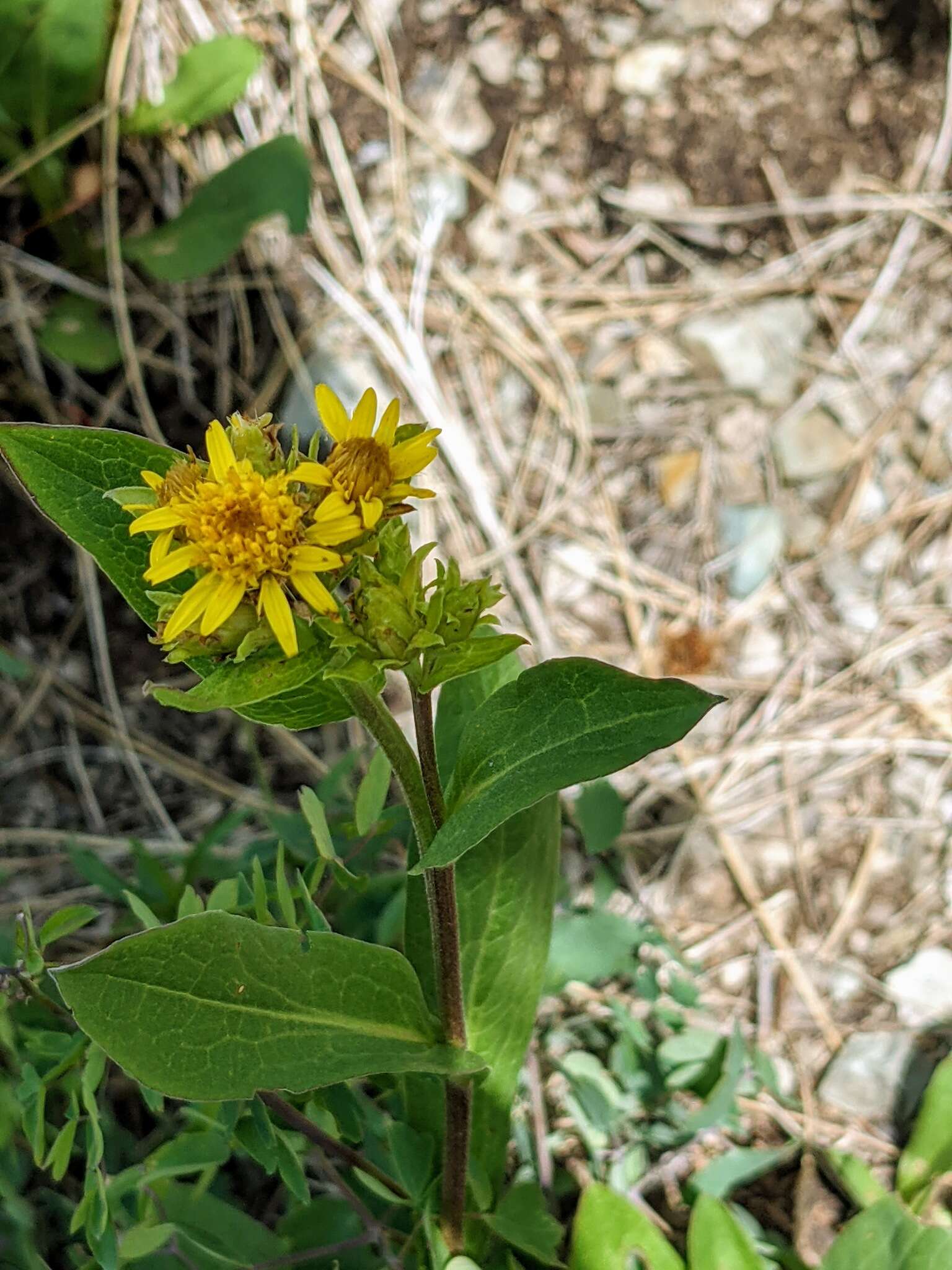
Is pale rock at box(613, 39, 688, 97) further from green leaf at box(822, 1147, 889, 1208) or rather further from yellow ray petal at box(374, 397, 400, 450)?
green leaf at box(822, 1147, 889, 1208)

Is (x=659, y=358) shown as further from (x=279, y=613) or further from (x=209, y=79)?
(x=279, y=613)

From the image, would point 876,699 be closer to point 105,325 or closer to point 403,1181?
point 403,1181

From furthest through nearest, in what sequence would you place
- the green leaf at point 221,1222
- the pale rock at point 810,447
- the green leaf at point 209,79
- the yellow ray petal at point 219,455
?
the pale rock at point 810,447, the green leaf at point 209,79, the green leaf at point 221,1222, the yellow ray petal at point 219,455

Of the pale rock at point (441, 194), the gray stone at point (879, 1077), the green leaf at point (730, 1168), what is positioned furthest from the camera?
the pale rock at point (441, 194)

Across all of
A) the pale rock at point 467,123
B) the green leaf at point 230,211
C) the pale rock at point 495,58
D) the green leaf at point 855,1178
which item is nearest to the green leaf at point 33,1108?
the green leaf at point 855,1178

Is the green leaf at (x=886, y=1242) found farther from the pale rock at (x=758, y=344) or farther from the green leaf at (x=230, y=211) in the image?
the green leaf at (x=230, y=211)

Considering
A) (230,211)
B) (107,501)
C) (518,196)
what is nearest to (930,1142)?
(107,501)
